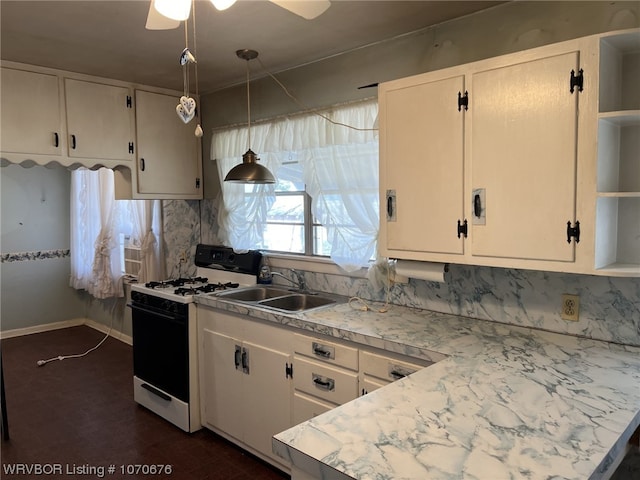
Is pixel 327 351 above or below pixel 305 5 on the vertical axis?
below

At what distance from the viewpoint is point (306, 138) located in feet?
10.0

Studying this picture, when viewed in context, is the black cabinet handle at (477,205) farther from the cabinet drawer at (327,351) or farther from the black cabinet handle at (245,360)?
the black cabinet handle at (245,360)

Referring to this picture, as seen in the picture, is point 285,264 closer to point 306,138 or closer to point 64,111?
point 306,138

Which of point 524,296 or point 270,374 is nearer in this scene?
point 524,296

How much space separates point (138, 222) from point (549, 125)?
155 inches

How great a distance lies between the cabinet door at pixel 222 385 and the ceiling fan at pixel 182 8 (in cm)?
179

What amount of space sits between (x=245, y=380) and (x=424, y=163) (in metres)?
1.62

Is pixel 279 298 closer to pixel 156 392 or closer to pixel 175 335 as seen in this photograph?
pixel 175 335

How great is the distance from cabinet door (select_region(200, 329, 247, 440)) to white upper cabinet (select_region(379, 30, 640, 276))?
4.45ft

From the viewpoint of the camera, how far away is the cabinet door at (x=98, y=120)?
10.7ft

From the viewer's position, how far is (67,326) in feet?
19.1

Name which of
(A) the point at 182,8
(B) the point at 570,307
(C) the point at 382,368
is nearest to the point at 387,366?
(C) the point at 382,368

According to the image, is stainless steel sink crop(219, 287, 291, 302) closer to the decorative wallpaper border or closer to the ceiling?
the ceiling

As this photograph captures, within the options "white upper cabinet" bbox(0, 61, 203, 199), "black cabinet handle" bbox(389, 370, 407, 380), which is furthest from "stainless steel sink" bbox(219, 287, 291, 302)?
"black cabinet handle" bbox(389, 370, 407, 380)
